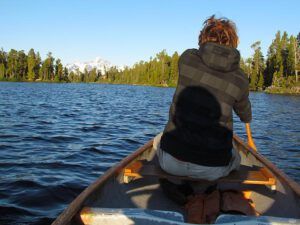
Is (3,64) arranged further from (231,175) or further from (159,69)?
(231,175)

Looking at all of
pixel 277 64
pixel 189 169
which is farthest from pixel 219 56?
pixel 277 64

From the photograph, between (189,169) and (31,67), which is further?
(31,67)

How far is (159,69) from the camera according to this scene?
13250 cm

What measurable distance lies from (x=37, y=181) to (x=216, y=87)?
5096mm

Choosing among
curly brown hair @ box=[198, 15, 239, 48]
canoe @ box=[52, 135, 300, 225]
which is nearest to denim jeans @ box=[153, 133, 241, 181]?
canoe @ box=[52, 135, 300, 225]

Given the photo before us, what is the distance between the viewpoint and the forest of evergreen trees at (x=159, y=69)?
82062mm

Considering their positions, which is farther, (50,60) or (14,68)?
(50,60)

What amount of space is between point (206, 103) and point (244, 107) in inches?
31.3

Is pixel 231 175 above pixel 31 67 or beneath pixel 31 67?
beneath

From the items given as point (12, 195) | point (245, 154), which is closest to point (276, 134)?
point (245, 154)

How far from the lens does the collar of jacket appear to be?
3838 mm

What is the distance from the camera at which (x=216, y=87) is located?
389cm

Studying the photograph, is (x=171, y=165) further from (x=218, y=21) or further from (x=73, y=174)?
(x=73, y=174)

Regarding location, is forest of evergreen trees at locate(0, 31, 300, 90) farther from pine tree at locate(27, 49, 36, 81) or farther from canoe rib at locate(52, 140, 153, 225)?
canoe rib at locate(52, 140, 153, 225)
